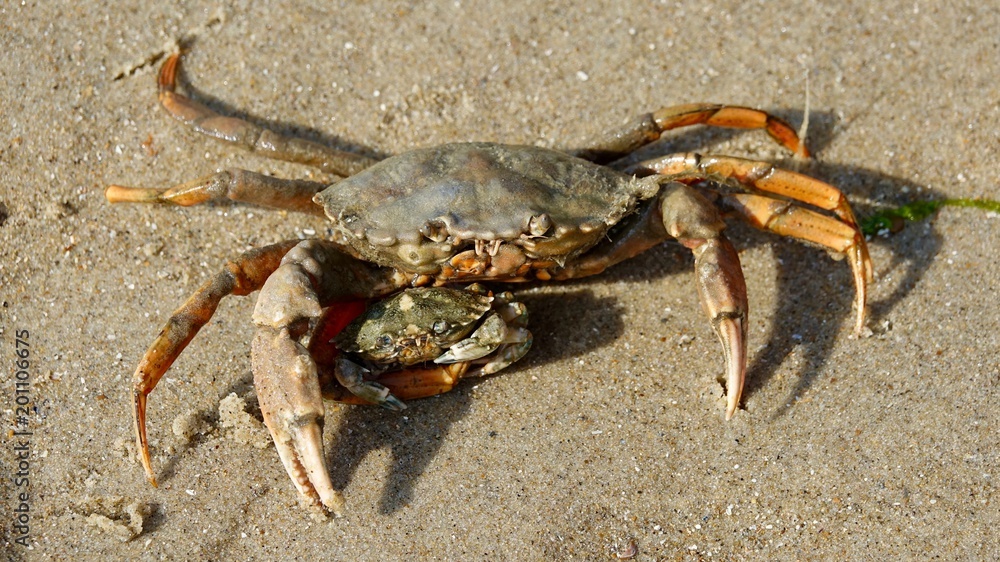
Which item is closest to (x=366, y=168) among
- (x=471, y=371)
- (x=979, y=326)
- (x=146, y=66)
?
(x=471, y=371)

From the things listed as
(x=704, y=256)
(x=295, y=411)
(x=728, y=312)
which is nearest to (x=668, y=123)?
(x=704, y=256)

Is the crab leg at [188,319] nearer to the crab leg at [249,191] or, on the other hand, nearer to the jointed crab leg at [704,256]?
the crab leg at [249,191]

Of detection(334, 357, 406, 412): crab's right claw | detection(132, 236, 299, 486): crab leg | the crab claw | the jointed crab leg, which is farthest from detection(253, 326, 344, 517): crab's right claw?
the crab claw

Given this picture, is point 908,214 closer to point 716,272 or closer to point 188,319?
point 716,272

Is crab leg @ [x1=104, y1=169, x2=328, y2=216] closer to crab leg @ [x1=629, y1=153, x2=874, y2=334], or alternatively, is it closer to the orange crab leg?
crab leg @ [x1=629, y1=153, x2=874, y2=334]

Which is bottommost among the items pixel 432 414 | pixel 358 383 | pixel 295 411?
pixel 432 414

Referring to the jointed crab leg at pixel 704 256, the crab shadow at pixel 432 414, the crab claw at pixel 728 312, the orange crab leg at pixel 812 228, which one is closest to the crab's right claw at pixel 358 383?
the crab shadow at pixel 432 414
